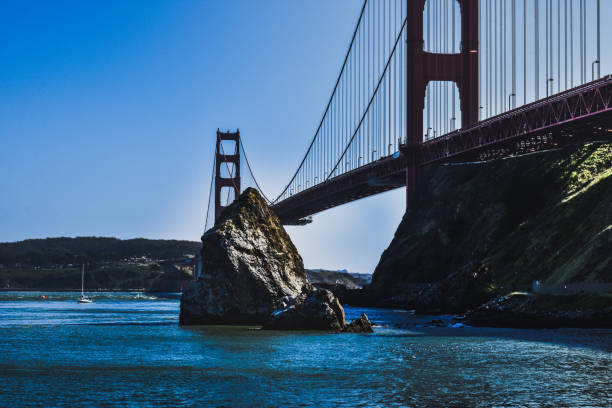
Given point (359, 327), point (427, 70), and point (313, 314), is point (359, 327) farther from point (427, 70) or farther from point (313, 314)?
point (427, 70)

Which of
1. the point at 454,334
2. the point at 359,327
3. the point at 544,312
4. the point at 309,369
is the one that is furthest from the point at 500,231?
the point at 309,369

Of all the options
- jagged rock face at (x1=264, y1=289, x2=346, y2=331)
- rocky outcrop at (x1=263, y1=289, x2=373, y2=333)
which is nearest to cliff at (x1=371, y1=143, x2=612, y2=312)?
rocky outcrop at (x1=263, y1=289, x2=373, y2=333)

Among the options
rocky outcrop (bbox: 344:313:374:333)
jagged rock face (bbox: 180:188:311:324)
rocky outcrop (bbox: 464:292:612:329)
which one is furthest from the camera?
jagged rock face (bbox: 180:188:311:324)

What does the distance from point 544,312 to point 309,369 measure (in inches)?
951

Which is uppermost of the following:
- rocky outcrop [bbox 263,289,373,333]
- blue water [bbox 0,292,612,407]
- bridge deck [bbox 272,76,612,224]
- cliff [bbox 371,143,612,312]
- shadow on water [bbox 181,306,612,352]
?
bridge deck [bbox 272,76,612,224]

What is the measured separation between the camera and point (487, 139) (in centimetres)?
7950

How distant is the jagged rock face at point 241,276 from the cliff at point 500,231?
1815 centimetres

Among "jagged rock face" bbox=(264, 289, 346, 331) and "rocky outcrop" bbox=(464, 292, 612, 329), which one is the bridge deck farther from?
"jagged rock face" bbox=(264, 289, 346, 331)

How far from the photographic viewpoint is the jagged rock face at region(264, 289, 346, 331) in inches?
1650

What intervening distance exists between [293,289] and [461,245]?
3830 cm

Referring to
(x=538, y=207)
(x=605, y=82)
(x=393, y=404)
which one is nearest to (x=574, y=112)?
(x=605, y=82)

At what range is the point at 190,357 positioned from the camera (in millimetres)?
29875

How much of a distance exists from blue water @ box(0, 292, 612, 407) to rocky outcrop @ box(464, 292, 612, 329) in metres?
2.76

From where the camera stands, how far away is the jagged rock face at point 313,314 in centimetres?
4191
